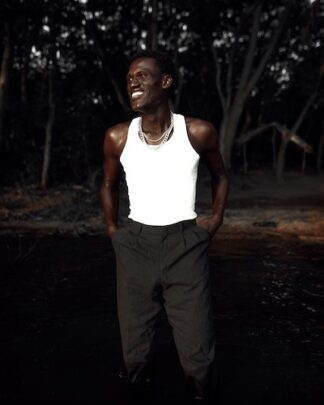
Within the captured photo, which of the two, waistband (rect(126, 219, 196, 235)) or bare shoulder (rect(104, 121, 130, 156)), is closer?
waistband (rect(126, 219, 196, 235))

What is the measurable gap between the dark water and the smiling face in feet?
5.29

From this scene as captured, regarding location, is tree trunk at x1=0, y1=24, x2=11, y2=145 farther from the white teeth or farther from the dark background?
the white teeth

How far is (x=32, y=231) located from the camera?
10.7 m

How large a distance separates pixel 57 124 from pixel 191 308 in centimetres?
1621

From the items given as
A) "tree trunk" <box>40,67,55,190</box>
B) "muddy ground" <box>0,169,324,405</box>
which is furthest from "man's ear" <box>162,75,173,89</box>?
"tree trunk" <box>40,67,55,190</box>

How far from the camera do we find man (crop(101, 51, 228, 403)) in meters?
2.86

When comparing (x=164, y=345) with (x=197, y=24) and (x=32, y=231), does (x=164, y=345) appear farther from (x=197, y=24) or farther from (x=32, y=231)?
(x=197, y=24)

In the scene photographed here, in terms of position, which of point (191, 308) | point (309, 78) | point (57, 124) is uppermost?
point (309, 78)

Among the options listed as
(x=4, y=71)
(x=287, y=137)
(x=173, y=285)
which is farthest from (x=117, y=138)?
(x=287, y=137)

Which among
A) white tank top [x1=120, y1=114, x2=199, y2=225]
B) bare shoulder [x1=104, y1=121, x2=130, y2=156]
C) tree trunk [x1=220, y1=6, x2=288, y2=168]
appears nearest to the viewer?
white tank top [x1=120, y1=114, x2=199, y2=225]

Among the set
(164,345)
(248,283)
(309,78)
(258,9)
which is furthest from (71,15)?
(164,345)

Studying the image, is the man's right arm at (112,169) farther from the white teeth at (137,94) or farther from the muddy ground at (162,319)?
the muddy ground at (162,319)

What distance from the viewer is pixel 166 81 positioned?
296 cm

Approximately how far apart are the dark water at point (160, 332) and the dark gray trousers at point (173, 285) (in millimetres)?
278
